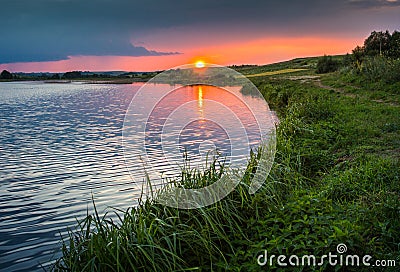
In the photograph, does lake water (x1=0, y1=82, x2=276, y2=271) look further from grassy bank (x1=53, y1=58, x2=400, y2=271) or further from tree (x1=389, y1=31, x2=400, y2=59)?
tree (x1=389, y1=31, x2=400, y2=59)

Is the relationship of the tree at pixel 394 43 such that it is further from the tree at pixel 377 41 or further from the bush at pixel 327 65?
the bush at pixel 327 65

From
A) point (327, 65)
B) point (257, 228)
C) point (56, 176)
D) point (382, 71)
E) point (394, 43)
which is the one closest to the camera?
point (257, 228)

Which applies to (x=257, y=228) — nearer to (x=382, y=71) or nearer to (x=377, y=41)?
(x=382, y=71)

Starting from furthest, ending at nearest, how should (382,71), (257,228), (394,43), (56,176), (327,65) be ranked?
1. (327,65)
2. (394,43)
3. (382,71)
4. (56,176)
5. (257,228)

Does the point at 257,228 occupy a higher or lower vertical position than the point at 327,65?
lower

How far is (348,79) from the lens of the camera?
24219 millimetres

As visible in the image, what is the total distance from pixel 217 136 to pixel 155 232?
1067cm

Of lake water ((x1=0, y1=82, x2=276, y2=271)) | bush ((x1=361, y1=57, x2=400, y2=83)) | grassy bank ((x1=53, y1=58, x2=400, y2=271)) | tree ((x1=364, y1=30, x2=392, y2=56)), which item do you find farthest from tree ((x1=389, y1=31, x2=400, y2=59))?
grassy bank ((x1=53, y1=58, x2=400, y2=271))

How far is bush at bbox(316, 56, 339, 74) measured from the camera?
1553 inches

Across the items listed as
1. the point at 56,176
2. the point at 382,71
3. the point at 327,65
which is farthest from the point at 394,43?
the point at 56,176

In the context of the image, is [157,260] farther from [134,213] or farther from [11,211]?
[11,211]

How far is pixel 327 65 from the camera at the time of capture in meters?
39.6

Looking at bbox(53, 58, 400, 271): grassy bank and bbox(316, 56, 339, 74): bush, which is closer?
bbox(53, 58, 400, 271): grassy bank

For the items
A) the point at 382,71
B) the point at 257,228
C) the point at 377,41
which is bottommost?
the point at 257,228
